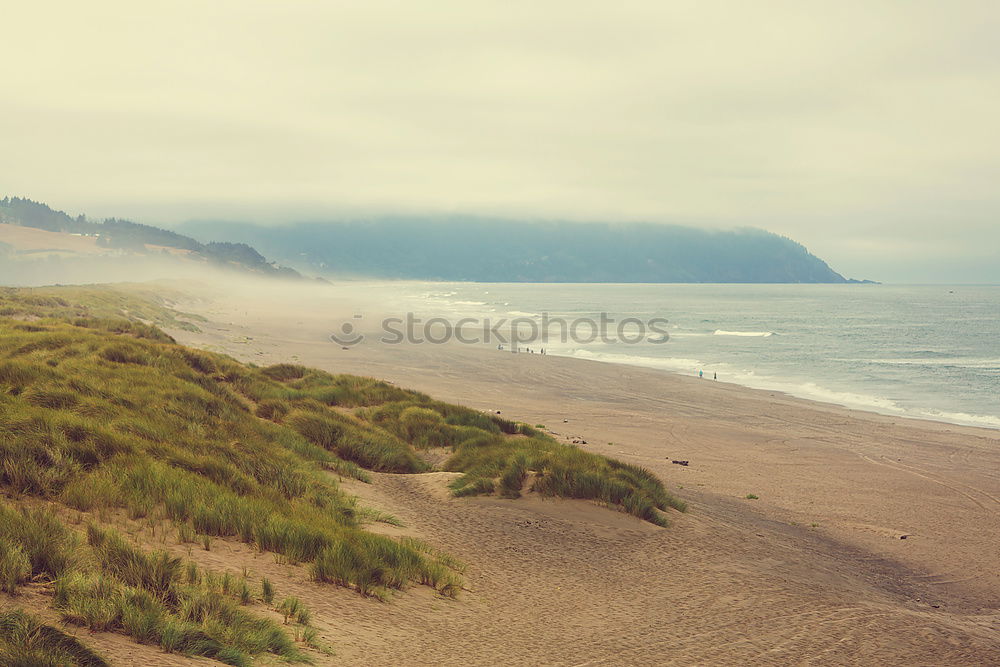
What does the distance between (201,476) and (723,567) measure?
7.47 metres

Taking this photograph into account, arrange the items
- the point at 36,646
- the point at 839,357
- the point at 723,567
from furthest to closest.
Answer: the point at 839,357 → the point at 723,567 → the point at 36,646

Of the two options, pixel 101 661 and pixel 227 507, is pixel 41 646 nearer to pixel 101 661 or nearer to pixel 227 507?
pixel 101 661

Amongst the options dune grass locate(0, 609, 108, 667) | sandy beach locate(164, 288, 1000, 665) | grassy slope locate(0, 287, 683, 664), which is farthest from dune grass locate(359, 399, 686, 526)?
dune grass locate(0, 609, 108, 667)

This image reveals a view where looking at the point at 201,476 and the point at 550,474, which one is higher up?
the point at 201,476

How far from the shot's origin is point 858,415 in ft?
94.1

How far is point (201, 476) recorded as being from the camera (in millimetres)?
8336

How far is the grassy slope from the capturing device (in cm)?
501

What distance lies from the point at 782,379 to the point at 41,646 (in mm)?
41913

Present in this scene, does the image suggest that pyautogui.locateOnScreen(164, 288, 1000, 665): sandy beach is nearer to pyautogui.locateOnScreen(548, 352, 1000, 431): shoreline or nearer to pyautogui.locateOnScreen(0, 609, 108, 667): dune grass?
pyautogui.locateOnScreen(0, 609, 108, 667): dune grass

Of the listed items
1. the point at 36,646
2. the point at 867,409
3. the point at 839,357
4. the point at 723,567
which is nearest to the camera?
A: the point at 36,646

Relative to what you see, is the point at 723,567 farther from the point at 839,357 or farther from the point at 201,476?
the point at 839,357

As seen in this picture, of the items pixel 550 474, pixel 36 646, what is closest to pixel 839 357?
pixel 550 474

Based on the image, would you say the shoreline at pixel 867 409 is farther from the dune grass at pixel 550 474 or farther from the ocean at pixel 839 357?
the dune grass at pixel 550 474

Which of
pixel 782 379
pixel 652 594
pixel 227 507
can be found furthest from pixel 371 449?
pixel 782 379
